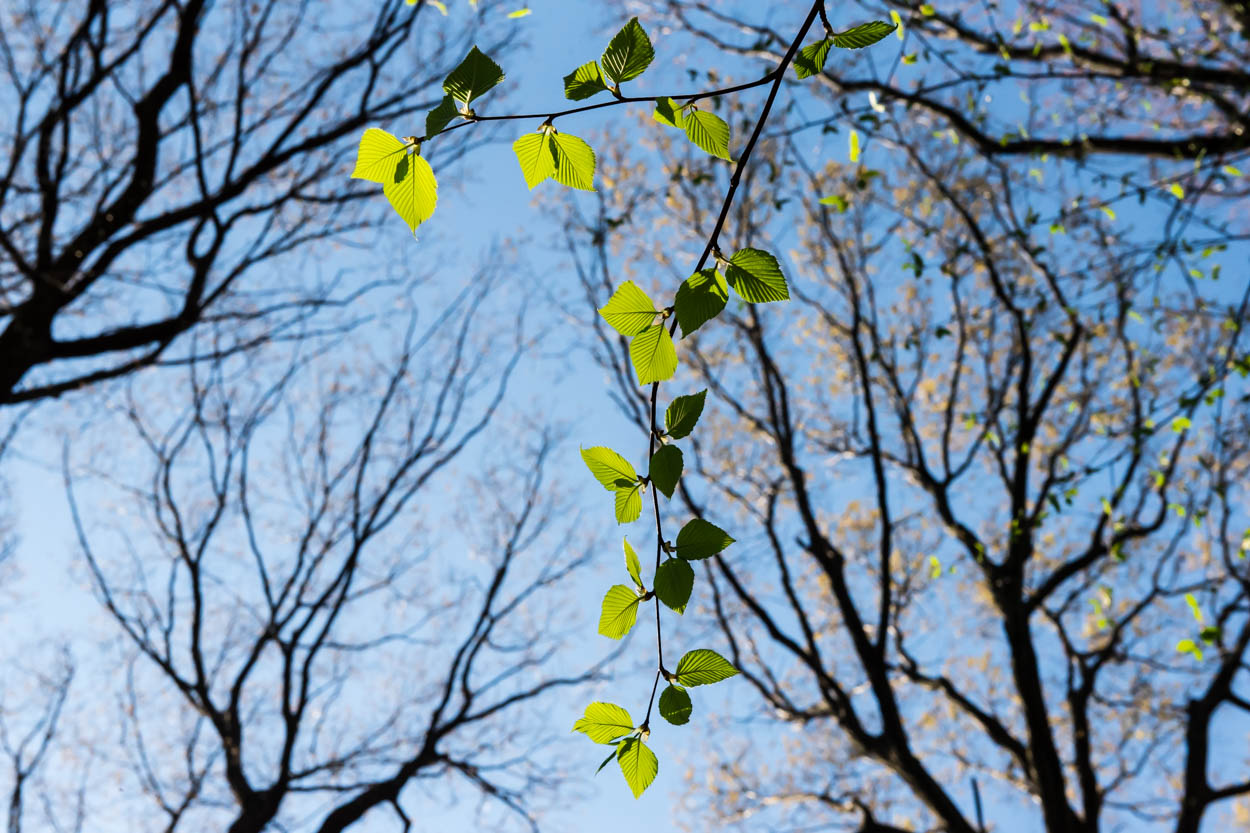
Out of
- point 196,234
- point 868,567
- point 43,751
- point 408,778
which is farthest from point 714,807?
point 196,234

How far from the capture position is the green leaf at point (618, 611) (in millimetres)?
732

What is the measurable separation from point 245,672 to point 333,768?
1059mm

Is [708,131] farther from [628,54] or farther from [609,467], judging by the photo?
[609,467]

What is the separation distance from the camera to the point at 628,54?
25.4 inches

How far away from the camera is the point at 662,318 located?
0.72 metres

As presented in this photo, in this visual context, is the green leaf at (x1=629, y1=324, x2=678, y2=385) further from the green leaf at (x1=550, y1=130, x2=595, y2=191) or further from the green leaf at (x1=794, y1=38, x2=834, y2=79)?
the green leaf at (x1=794, y1=38, x2=834, y2=79)

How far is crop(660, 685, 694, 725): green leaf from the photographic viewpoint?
2.37 feet

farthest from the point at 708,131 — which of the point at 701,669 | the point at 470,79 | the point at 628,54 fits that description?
the point at 701,669

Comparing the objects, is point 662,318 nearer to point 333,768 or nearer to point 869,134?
point 869,134

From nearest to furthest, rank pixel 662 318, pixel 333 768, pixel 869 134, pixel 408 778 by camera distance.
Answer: pixel 662 318 → pixel 869 134 → pixel 408 778 → pixel 333 768

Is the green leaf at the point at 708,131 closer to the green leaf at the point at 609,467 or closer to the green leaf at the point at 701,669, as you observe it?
the green leaf at the point at 609,467

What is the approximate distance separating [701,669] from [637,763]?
0.34 feet

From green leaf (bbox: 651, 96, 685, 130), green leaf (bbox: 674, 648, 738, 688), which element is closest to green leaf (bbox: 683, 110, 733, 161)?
green leaf (bbox: 651, 96, 685, 130)

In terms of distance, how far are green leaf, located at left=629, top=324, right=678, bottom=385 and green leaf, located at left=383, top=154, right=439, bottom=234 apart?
21 centimetres
